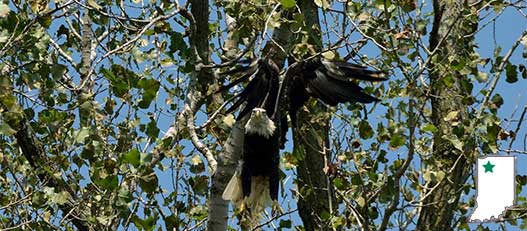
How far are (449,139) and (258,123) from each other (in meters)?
1.66

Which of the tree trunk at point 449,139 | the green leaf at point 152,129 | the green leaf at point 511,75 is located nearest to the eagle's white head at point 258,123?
the green leaf at point 152,129

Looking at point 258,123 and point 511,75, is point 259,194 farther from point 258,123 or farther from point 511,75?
point 511,75

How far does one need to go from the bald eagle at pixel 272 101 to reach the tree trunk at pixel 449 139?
27.5 inches

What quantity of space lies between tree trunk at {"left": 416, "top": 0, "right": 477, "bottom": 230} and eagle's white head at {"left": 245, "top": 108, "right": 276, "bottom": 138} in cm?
148

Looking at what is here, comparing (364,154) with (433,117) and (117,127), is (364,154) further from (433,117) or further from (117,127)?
(117,127)

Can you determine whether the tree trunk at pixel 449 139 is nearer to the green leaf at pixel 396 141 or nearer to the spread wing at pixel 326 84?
the green leaf at pixel 396 141

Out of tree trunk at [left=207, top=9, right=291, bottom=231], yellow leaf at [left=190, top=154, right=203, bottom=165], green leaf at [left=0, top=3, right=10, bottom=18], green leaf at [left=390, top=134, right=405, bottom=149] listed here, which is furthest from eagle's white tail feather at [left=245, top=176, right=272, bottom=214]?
green leaf at [left=0, top=3, right=10, bottom=18]

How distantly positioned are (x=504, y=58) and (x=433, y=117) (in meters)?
0.98

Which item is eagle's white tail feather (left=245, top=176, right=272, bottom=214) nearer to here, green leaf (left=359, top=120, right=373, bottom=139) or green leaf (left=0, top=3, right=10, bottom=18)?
green leaf (left=359, top=120, right=373, bottom=139)

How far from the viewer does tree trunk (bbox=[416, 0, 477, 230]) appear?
22.1ft

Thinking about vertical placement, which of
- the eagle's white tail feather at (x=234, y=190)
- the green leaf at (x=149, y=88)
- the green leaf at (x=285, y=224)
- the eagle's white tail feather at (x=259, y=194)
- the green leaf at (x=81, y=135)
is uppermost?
the green leaf at (x=149, y=88)

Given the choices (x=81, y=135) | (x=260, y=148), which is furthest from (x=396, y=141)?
(x=81, y=135)

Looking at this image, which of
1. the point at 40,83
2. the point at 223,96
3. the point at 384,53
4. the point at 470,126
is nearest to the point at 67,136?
the point at 40,83

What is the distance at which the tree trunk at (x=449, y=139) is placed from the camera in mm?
6746
